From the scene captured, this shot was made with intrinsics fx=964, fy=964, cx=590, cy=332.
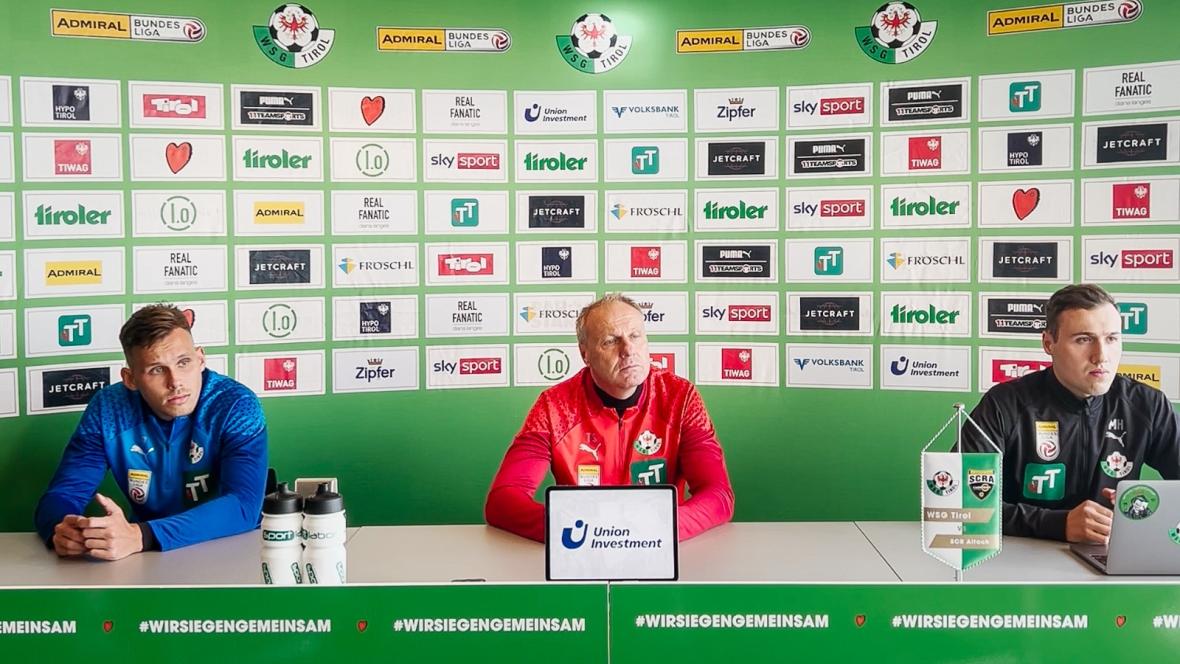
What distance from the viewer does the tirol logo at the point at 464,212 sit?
12.7ft

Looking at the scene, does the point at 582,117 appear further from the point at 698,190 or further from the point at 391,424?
the point at 391,424

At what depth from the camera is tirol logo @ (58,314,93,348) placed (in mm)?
3518

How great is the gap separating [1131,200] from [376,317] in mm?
2898

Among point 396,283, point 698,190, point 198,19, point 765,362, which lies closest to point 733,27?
point 698,190

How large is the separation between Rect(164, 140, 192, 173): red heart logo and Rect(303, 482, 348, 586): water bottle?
242 cm

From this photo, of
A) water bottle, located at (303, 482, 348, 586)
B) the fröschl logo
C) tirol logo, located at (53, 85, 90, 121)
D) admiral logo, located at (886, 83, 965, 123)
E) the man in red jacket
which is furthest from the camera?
admiral logo, located at (886, 83, 965, 123)

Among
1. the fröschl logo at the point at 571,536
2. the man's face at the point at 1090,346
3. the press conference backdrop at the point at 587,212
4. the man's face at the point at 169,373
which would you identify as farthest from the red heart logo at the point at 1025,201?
the man's face at the point at 169,373

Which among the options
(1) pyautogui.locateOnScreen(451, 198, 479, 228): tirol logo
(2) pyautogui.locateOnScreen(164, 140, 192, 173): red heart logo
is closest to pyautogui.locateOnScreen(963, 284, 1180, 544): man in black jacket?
(1) pyautogui.locateOnScreen(451, 198, 479, 228): tirol logo

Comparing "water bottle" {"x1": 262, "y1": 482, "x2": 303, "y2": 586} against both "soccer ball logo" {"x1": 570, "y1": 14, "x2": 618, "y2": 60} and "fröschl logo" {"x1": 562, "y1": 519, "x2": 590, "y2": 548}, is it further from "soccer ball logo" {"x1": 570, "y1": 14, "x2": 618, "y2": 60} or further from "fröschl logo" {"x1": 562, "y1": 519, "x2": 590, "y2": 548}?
"soccer ball logo" {"x1": 570, "y1": 14, "x2": 618, "y2": 60}

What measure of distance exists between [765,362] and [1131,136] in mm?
1571

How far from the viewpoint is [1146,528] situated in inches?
74.8

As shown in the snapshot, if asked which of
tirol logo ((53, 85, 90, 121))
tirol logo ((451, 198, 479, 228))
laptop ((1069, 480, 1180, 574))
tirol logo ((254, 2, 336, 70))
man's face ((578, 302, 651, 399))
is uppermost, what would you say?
tirol logo ((254, 2, 336, 70))

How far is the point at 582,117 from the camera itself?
12.8ft

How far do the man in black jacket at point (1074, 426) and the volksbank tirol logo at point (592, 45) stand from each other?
2.00 meters
